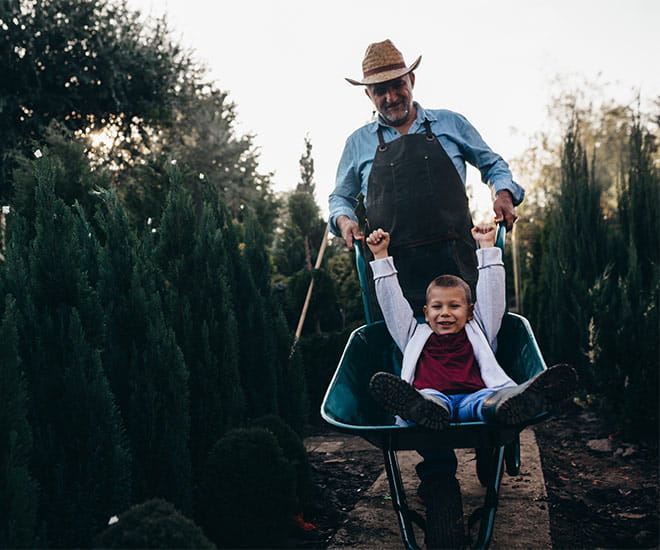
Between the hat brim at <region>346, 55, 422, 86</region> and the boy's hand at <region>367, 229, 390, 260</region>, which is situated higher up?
the hat brim at <region>346, 55, 422, 86</region>

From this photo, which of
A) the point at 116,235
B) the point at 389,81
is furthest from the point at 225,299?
the point at 389,81

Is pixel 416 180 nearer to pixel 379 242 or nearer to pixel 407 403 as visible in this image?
pixel 379 242

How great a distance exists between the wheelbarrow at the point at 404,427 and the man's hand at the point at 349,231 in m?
0.04

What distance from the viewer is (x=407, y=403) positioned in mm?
1893

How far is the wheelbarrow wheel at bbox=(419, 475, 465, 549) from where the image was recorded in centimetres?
205

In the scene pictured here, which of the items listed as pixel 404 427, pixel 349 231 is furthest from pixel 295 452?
pixel 404 427

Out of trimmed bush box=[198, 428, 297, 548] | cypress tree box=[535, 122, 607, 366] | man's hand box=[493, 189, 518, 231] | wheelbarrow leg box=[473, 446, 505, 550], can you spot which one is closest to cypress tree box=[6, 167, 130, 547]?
trimmed bush box=[198, 428, 297, 548]

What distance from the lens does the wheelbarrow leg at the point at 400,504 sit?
213 centimetres

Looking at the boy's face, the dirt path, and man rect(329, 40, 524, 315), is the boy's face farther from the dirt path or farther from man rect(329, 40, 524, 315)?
the dirt path

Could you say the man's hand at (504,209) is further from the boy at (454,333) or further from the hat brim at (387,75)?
the hat brim at (387,75)

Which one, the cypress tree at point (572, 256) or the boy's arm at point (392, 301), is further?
the cypress tree at point (572, 256)

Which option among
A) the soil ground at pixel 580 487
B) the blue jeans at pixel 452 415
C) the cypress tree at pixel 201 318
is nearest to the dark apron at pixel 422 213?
the blue jeans at pixel 452 415

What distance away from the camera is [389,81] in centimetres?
311

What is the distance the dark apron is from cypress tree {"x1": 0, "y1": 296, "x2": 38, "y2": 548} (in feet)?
6.06
